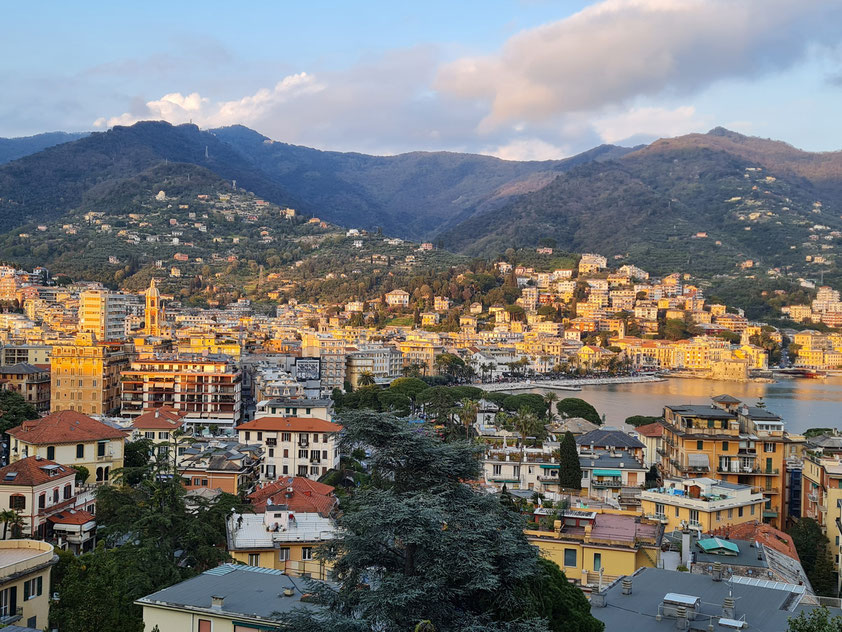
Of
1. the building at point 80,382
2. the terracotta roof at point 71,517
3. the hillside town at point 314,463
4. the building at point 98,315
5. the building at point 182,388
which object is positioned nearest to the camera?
the hillside town at point 314,463

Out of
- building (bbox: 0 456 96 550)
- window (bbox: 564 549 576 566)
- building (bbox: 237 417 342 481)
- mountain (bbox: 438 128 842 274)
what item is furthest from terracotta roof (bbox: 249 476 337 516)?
mountain (bbox: 438 128 842 274)

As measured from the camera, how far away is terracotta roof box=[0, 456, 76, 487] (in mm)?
15352

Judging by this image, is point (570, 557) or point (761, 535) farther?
point (761, 535)

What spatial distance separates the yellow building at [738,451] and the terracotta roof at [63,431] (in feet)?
44.3

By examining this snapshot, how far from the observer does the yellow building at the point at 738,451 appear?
64.7 feet

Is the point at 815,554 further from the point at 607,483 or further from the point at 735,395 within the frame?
the point at 735,395

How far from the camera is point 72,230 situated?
106 metres

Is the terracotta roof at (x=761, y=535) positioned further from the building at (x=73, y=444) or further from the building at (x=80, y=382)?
the building at (x=80, y=382)

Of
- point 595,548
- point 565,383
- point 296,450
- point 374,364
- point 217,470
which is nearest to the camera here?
point 595,548

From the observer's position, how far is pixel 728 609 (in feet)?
27.1

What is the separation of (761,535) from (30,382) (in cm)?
3284

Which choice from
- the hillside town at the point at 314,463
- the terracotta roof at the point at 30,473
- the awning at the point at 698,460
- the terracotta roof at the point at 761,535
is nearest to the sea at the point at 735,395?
the hillside town at the point at 314,463

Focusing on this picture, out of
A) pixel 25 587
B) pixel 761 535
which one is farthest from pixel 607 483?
pixel 25 587

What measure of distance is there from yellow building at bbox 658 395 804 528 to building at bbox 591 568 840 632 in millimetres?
10185
